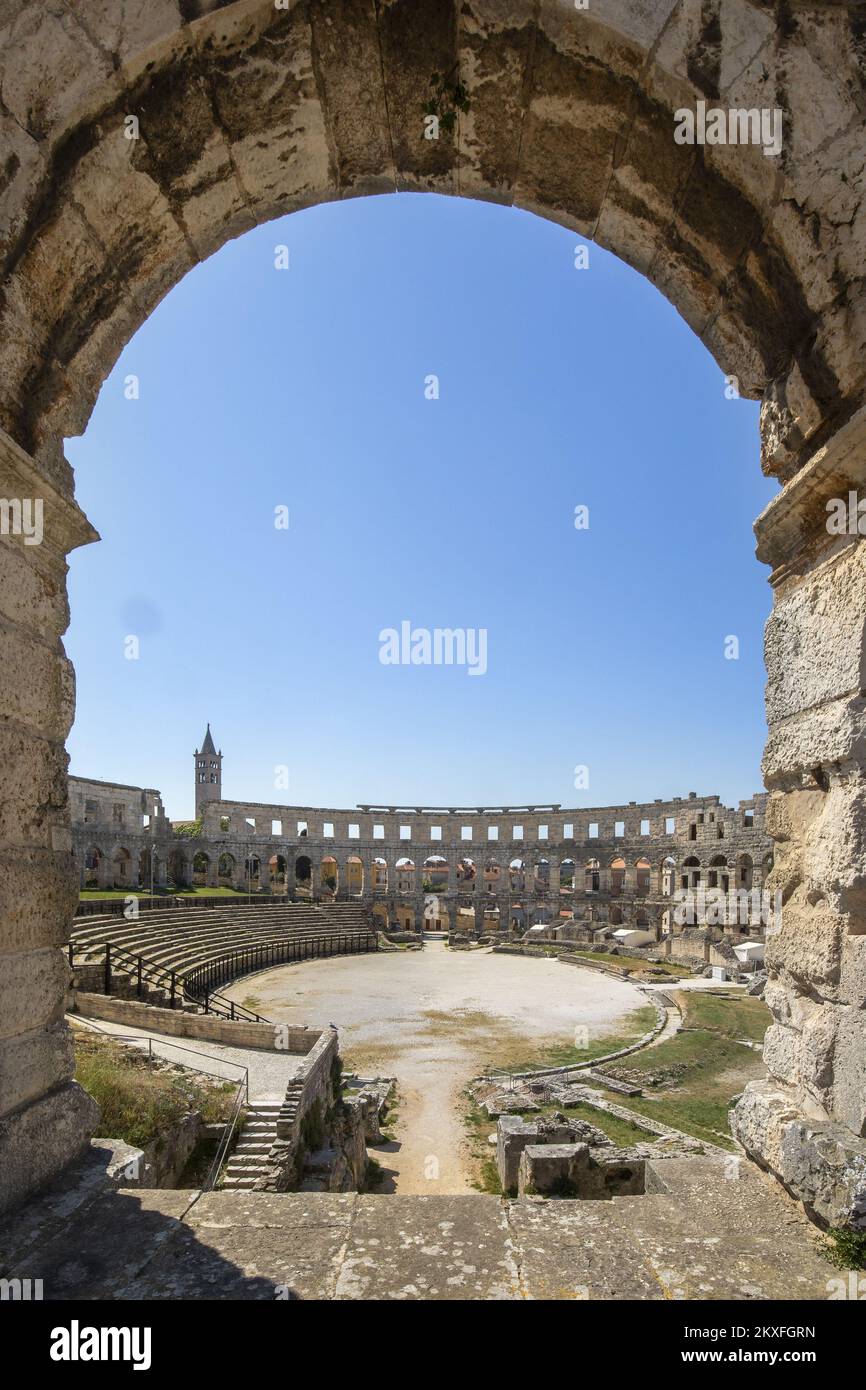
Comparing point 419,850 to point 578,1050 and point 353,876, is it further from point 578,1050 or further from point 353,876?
point 578,1050

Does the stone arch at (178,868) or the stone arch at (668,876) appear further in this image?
the stone arch at (178,868)

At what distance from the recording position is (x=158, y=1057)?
10.6 meters

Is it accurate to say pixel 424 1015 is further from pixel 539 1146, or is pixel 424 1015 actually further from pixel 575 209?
pixel 575 209

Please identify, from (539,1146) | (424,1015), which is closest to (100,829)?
(424,1015)

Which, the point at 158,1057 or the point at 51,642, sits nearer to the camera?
the point at 51,642

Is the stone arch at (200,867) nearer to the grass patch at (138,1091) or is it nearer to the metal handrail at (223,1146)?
the grass patch at (138,1091)

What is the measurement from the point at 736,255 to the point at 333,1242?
12.8 ft

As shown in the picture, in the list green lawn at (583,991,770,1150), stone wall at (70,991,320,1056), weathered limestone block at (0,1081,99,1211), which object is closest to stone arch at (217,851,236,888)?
stone wall at (70,991,320,1056)

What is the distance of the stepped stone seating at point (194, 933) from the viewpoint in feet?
54.7

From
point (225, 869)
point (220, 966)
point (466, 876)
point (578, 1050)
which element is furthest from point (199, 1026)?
point (466, 876)

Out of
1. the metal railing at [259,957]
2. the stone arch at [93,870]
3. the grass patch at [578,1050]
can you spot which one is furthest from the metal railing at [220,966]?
the stone arch at [93,870]

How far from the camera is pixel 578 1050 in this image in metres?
15.5

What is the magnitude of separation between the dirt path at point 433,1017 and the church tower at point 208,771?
2810cm
